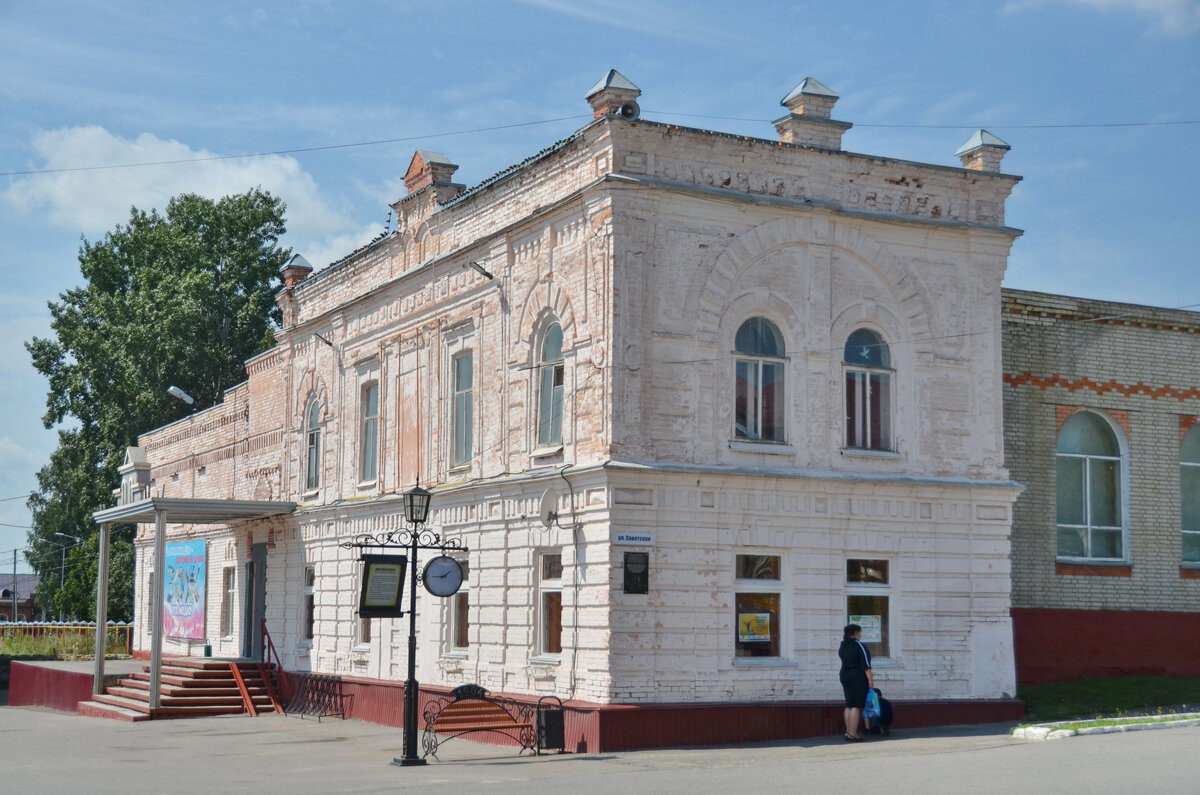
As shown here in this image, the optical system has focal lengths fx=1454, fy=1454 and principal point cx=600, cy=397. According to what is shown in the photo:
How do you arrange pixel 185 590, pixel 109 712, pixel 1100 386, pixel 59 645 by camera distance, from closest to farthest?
pixel 1100 386, pixel 109 712, pixel 185 590, pixel 59 645

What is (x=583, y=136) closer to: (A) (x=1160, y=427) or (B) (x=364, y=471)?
(B) (x=364, y=471)

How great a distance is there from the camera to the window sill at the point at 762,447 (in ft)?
64.2

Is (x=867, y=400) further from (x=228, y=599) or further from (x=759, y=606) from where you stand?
(x=228, y=599)

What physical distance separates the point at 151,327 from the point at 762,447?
3390 cm

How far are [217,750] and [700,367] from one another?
887 cm

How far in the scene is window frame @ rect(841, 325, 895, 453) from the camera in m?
20.6

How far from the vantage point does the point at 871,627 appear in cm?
2025

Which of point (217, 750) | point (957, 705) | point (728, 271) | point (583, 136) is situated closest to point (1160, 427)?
point (957, 705)

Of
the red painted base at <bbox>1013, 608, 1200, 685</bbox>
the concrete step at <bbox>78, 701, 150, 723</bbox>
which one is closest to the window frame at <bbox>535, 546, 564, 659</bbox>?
the red painted base at <bbox>1013, 608, 1200, 685</bbox>

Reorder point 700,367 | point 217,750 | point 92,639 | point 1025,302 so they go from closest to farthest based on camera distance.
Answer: point 700,367, point 217,750, point 1025,302, point 92,639

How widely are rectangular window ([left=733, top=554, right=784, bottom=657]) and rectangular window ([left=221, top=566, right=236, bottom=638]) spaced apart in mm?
18335

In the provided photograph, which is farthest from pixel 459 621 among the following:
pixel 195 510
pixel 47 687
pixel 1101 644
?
pixel 47 687

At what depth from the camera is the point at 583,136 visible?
1992cm

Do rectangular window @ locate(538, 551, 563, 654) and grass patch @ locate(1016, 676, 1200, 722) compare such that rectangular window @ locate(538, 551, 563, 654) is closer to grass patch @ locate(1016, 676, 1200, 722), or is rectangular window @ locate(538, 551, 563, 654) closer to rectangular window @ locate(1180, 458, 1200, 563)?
grass patch @ locate(1016, 676, 1200, 722)
